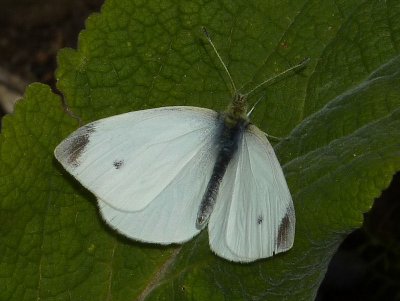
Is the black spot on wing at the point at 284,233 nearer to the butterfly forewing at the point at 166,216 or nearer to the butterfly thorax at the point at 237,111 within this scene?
the butterfly forewing at the point at 166,216

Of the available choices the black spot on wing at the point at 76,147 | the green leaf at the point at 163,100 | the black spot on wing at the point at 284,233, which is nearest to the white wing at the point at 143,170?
the black spot on wing at the point at 76,147

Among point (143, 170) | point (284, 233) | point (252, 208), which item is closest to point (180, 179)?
point (143, 170)

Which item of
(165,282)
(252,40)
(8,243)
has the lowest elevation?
(165,282)

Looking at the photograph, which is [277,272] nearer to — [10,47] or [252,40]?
[252,40]

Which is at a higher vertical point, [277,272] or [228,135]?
[228,135]

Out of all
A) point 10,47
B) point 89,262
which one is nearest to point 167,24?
point 89,262

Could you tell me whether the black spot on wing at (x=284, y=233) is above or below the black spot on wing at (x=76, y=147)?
below

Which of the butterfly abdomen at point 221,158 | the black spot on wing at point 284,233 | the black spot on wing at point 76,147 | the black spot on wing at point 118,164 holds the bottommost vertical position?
the black spot on wing at point 284,233

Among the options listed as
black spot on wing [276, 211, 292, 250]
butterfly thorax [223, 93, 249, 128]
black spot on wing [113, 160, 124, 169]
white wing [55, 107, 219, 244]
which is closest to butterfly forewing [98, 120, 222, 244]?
white wing [55, 107, 219, 244]
